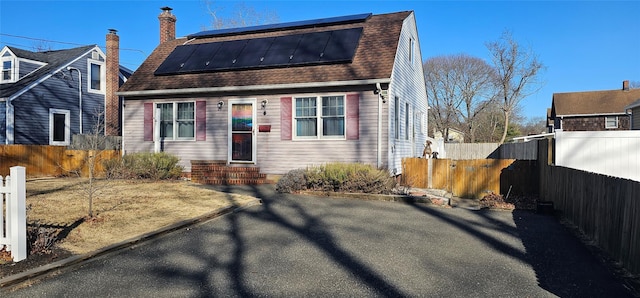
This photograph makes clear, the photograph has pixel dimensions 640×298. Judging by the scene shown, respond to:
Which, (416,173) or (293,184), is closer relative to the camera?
(293,184)

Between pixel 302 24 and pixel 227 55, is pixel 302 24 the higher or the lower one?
the higher one

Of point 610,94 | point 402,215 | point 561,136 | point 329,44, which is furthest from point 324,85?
point 610,94

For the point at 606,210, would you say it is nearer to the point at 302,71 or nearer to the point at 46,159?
the point at 302,71

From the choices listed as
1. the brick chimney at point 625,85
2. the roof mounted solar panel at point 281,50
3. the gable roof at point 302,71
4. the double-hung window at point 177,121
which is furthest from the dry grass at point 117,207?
the brick chimney at point 625,85

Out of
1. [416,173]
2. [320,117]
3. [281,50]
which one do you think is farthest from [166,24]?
[416,173]

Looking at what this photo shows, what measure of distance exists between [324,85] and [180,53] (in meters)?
6.93

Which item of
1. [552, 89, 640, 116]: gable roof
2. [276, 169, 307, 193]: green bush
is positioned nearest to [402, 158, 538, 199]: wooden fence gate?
[276, 169, 307, 193]: green bush

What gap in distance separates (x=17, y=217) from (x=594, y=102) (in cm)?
4306

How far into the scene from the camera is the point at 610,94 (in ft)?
123

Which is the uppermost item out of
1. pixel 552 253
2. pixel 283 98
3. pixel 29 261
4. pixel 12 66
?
pixel 12 66

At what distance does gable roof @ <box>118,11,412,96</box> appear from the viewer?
12930mm

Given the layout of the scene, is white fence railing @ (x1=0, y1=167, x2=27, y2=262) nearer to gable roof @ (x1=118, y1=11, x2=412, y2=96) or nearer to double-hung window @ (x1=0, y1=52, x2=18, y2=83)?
gable roof @ (x1=118, y1=11, x2=412, y2=96)

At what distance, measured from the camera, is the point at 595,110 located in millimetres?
36344

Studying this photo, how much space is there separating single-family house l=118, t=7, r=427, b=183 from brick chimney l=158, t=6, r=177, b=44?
2.67m
